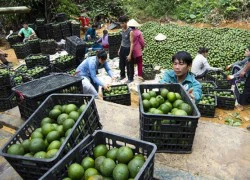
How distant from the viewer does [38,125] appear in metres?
2.79

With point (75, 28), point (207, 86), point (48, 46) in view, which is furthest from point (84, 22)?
point (207, 86)

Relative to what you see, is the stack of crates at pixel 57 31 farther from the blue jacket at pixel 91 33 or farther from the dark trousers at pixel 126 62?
the dark trousers at pixel 126 62

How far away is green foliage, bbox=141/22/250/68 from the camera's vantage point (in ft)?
30.4

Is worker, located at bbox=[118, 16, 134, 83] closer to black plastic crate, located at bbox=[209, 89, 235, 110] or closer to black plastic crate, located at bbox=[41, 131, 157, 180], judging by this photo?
black plastic crate, located at bbox=[209, 89, 235, 110]

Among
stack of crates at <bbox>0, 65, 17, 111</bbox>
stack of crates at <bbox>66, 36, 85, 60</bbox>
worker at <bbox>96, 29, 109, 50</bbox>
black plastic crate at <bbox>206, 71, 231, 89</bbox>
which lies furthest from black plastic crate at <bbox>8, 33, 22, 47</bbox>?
black plastic crate at <bbox>206, 71, 231, 89</bbox>

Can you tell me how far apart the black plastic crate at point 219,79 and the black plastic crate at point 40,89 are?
5.26m

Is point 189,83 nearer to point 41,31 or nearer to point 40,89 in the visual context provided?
point 40,89

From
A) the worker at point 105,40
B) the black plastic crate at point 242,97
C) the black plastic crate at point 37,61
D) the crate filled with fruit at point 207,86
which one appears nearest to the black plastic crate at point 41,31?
the worker at point 105,40

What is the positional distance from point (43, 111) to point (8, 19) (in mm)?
13330

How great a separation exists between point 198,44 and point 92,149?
910 cm

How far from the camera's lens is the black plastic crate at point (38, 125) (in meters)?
2.11

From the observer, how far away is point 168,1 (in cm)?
1535

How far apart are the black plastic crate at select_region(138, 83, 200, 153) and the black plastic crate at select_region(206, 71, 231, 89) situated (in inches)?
211

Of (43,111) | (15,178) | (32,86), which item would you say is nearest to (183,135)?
(43,111)
